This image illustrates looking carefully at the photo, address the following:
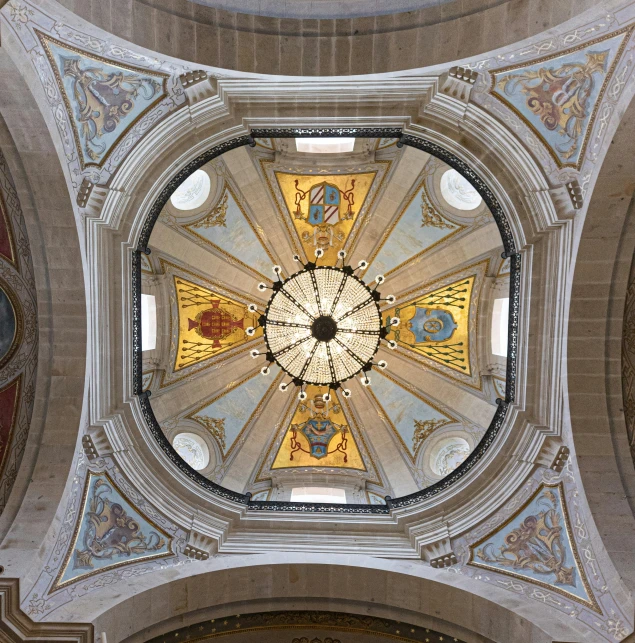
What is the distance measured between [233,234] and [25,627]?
7.90 meters

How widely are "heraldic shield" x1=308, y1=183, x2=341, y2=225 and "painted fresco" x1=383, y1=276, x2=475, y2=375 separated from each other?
2.36 meters

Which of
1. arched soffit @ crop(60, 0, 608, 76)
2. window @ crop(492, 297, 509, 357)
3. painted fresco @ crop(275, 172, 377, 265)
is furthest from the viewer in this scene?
painted fresco @ crop(275, 172, 377, 265)

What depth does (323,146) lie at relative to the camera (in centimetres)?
1124

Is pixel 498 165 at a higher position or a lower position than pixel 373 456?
higher

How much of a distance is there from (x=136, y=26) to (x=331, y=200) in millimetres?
6067

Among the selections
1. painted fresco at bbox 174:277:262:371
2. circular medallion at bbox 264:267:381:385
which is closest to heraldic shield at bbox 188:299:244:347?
painted fresco at bbox 174:277:262:371

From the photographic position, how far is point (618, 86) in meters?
6.78

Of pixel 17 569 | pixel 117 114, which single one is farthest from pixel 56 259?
pixel 17 569

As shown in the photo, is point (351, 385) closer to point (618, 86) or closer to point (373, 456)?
point (373, 456)

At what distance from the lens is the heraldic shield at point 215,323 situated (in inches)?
496

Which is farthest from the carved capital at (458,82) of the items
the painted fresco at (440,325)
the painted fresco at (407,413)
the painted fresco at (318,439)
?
the painted fresco at (318,439)

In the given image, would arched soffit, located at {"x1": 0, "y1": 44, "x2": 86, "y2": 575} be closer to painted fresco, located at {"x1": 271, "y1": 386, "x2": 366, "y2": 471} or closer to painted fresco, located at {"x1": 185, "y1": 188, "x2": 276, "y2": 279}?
painted fresco, located at {"x1": 185, "y1": 188, "x2": 276, "y2": 279}

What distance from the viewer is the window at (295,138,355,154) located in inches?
436

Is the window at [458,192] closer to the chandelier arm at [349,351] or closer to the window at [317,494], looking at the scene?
the chandelier arm at [349,351]
